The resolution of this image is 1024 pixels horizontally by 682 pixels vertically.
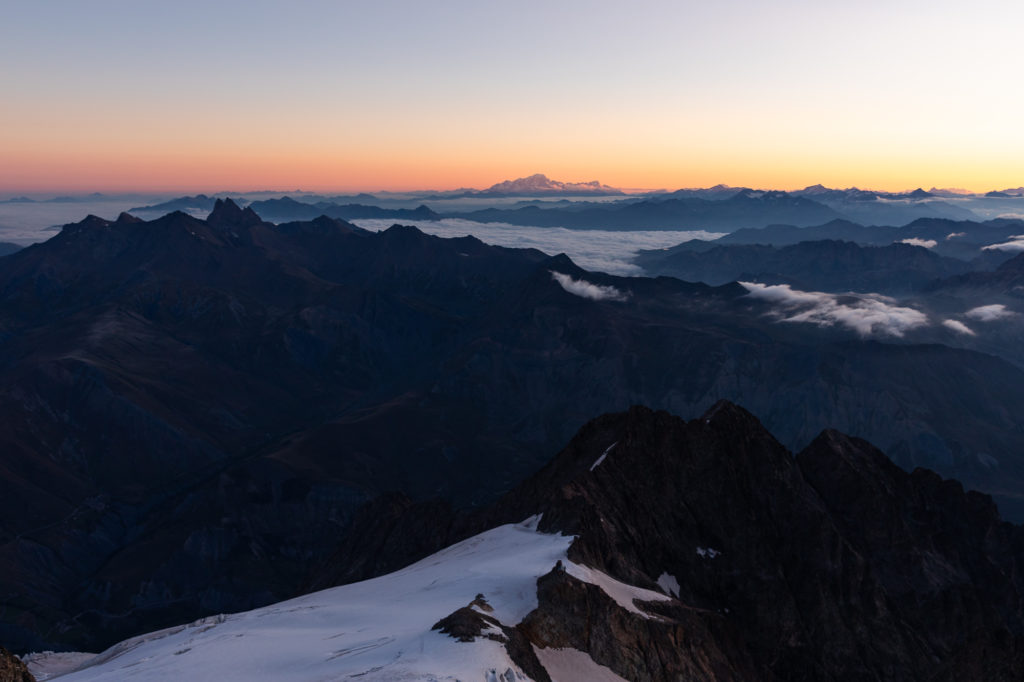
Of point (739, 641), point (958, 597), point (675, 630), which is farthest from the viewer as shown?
point (958, 597)

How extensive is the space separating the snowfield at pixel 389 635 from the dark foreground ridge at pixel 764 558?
412cm

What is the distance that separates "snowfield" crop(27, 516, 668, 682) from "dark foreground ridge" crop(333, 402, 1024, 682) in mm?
4122

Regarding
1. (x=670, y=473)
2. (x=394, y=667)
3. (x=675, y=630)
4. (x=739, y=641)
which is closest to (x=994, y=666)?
(x=739, y=641)

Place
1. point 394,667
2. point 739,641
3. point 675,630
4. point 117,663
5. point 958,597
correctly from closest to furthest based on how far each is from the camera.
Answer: point 394,667 → point 675,630 → point 117,663 → point 739,641 → point 958,597

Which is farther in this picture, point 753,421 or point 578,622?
point 753,421

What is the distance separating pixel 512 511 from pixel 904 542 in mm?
82231

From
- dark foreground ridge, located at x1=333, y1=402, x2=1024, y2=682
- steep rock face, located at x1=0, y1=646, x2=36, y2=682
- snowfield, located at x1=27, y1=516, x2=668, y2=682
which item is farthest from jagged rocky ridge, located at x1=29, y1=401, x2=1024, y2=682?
steep rock face, located at x1=0, y1=646, x2=36, y2=682

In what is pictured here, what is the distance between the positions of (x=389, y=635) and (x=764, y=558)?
79.7 m

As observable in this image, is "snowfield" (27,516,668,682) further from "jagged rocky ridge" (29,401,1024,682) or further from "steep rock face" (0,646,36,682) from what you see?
"steep rock face" (0,646,36,682)

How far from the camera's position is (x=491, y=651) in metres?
71.3

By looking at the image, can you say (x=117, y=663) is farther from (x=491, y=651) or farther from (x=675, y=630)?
(x=675, y=630)

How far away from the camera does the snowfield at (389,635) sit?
70938mm

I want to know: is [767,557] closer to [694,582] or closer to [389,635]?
[694,582]

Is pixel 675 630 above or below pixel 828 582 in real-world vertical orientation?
above
